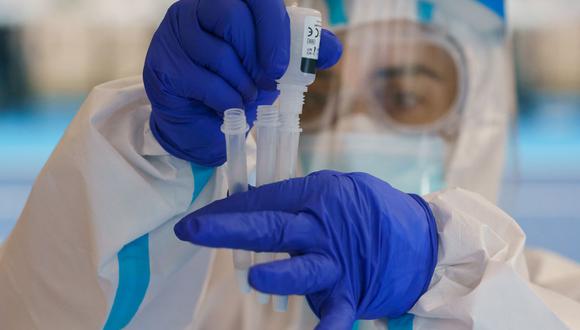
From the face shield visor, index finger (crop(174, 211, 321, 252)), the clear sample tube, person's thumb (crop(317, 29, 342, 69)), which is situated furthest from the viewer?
the face shield visor

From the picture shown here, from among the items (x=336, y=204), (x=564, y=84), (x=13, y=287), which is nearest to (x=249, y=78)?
(x=336, y=204)

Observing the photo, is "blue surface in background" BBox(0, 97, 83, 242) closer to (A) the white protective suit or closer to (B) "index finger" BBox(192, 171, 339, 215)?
(A) the white protective suit

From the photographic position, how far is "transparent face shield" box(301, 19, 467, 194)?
1.36 metres

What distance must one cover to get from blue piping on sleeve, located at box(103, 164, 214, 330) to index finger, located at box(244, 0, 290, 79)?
14.3 inches

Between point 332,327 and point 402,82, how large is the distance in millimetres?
960

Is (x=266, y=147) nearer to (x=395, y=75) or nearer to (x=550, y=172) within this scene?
(x=395, y=75)

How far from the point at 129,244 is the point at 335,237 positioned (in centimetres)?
38

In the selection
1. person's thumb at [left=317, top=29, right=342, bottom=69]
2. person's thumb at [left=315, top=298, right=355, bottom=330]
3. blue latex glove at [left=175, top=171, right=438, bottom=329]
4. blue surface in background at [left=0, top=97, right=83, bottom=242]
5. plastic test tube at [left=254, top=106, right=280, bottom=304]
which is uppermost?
person's thumb at [left=317, top=29, right=342, bottom=69]

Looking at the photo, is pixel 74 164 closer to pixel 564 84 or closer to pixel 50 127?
pixel 50 127

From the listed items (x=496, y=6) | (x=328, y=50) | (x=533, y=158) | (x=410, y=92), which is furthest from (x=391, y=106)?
(x=533, y=158)

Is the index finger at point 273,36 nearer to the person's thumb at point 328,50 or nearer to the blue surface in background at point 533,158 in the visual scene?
the person's thumb at point 328,50

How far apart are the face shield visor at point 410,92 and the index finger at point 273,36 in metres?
0.71

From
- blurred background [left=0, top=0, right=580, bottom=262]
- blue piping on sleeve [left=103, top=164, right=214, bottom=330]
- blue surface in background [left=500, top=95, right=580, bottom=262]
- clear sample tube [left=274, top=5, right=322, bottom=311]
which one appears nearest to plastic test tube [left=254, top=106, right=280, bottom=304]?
clear sample tube [left=274, top=5, right=322, bottom=311]

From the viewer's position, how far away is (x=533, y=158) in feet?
7.16
